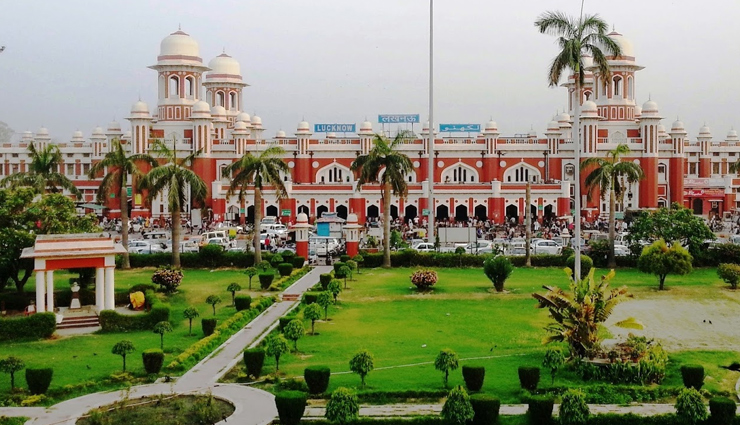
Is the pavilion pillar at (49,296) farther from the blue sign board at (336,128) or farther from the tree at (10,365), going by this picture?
the blue sign board at (336,128)

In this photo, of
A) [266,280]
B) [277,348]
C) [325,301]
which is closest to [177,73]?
[266,280]

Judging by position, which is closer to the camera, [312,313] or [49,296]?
[312,313]

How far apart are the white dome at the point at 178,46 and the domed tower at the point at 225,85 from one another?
257 inches

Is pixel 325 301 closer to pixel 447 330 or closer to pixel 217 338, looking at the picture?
pixel 447 330

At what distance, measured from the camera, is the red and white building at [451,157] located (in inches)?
2218

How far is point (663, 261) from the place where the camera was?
2945 centimetres

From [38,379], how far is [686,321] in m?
16.5

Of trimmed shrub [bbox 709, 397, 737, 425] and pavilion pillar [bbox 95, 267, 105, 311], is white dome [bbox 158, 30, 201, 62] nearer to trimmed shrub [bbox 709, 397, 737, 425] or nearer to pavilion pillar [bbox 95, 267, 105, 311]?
pavilion pillar [bbox 95, 267, 105, 311]

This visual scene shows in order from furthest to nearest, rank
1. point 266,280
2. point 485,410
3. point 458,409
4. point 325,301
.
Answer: point 266,280, point 325,301, point 485,410, point 458,409

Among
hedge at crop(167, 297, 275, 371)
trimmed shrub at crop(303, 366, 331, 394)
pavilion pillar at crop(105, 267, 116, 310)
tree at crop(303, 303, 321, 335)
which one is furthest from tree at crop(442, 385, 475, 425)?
pavilion pillar at crop(105, 267, 116, 310)

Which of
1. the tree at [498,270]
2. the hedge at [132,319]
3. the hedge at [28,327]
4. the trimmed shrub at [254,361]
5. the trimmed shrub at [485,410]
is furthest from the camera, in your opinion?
the tree at [498,270]

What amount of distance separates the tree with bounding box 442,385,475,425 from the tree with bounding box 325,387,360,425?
4.84 ft

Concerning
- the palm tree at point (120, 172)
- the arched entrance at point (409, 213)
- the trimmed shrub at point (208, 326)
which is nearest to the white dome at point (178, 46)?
the arched entrance at point (409, 213)

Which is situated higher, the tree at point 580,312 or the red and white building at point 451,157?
the red and white building at point 451,157
